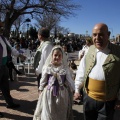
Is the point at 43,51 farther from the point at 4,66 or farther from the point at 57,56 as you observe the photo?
the point at 4,66

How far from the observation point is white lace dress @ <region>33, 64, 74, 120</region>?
3875 mm

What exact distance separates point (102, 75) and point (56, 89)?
1.28 metres

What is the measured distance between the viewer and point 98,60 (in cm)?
283

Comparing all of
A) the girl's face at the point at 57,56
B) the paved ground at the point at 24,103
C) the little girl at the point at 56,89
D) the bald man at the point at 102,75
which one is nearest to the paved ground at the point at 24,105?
the paved ground at the point at 24,103

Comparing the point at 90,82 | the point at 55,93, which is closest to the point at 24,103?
the point at 55,93

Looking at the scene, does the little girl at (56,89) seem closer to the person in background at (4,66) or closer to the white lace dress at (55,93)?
the white lace dress at (55,93)

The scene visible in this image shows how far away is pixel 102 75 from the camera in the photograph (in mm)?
2758

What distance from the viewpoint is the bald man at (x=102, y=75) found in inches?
107

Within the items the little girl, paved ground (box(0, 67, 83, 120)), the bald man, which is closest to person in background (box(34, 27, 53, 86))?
the little girl

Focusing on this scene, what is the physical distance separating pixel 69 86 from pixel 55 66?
40 centimetres

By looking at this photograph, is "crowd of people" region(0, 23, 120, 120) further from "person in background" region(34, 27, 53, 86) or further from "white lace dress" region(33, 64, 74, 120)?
"person in background" region(34, 27, 53, 86)

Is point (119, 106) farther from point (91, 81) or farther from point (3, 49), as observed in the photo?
point (3, 49)

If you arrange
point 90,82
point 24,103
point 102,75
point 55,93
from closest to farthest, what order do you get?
point 102,75 < point 90,82 < point 55,93 < point 24,103

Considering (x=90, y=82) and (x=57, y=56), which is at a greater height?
(x=57, y=56)
